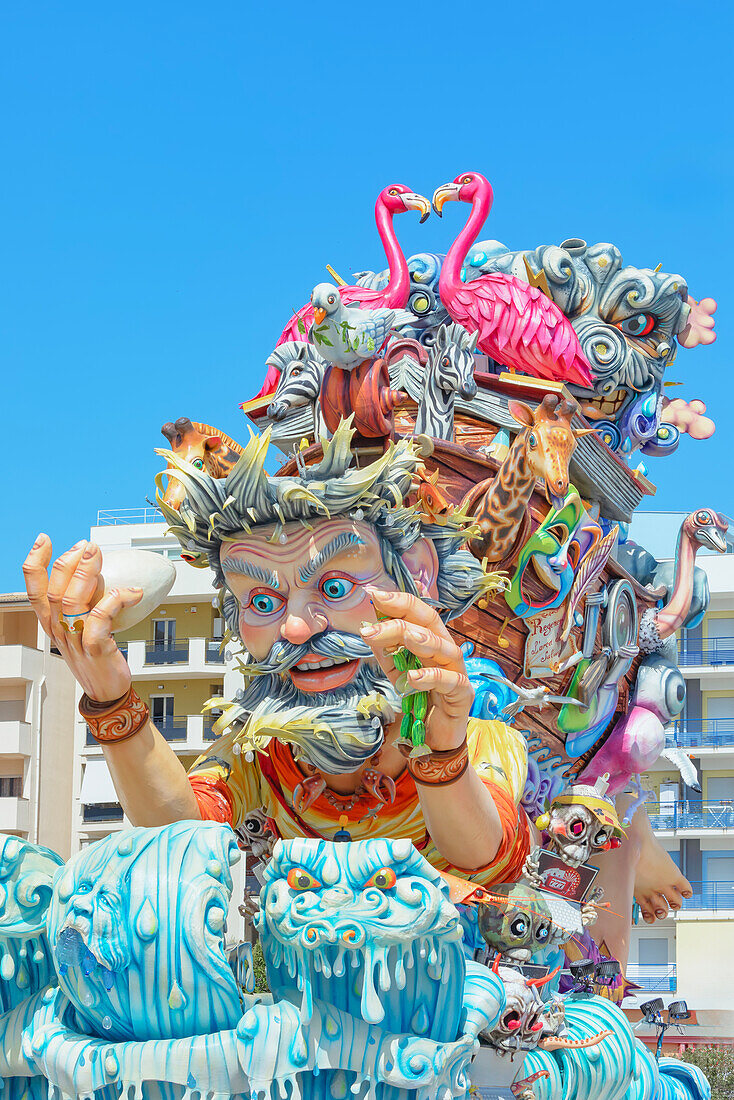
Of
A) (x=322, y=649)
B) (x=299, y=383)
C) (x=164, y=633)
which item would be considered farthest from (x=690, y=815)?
(x=322, y=649)

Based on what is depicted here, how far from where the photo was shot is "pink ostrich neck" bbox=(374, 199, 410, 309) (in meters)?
9.44

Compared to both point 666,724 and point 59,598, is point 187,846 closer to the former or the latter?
point 59,598

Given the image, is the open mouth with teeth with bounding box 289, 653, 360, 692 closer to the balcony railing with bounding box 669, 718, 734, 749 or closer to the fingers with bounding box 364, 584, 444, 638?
the fingers with bounding box 364, 584, 444, 638

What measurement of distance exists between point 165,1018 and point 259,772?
217cm

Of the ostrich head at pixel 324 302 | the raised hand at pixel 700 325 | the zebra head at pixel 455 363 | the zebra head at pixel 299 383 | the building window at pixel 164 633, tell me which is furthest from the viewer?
the building window at pixel 164 633

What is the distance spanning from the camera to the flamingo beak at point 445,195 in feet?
32.2

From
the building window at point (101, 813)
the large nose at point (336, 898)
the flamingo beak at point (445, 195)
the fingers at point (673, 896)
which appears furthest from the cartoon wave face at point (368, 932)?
the building window at point (101, 813)

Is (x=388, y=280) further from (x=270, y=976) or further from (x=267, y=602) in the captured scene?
(x=270, y=976)

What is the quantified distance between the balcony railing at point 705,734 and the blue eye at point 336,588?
69.6ft

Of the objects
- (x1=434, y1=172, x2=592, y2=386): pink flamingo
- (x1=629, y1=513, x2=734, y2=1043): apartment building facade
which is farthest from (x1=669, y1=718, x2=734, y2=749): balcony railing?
(x1=434, y1=172, x2=592, y2=386): pink flamingo

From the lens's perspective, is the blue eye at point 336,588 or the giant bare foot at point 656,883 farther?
the giant bare foot at point 656,883

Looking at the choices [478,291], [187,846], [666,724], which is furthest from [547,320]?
[187,846]

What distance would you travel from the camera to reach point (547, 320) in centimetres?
958

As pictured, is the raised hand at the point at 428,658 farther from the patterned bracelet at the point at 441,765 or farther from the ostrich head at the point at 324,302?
the ostrich head at the point at 324,302
